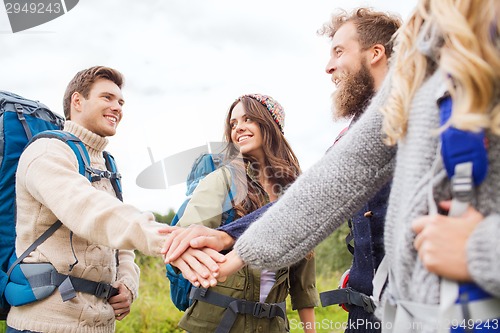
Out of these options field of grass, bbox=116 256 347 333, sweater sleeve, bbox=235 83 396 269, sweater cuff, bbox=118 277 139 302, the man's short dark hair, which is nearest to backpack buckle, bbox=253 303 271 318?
sweater cuff, bbox=118 277 139 302

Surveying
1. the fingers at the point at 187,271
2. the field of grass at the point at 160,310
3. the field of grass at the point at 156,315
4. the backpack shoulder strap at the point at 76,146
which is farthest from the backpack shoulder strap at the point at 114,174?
the field of grass at the point at 156,315

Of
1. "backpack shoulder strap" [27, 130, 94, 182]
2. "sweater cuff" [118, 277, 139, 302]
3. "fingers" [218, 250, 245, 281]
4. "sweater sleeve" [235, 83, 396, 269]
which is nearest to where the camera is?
"sweater sleeve" [235, 83, 396, 269]

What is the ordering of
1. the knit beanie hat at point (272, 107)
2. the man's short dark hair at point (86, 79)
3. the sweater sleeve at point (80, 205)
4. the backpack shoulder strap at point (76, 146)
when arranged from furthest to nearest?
the knit beanie hat at point (272, 107)
the man's short dark hair at point (86, 79)
the backpack shoulder strap at point (76, 146)
the sweater sleeve at point (80, 205)

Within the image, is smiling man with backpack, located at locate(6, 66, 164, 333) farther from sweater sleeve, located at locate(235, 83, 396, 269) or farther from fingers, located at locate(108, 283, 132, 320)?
sweater sleeve, located at locate(235, 83, 396, 269)

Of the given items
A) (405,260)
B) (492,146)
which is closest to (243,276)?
(405,260)

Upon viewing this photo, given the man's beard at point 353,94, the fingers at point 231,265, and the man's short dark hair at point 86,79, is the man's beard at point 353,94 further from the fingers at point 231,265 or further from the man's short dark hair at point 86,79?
the man's short dark hair at point 86,79

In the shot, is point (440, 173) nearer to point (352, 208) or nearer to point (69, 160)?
point (352, 208)

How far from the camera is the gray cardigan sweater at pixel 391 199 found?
1.25 metres

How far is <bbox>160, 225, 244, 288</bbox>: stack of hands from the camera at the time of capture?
2309mm

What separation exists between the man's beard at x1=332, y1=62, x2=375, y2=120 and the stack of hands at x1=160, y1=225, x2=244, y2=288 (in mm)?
1154

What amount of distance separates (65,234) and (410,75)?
213 centimetres

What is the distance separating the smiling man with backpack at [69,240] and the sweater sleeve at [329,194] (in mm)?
878

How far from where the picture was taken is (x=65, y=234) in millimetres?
2863

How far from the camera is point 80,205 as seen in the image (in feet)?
8.73
